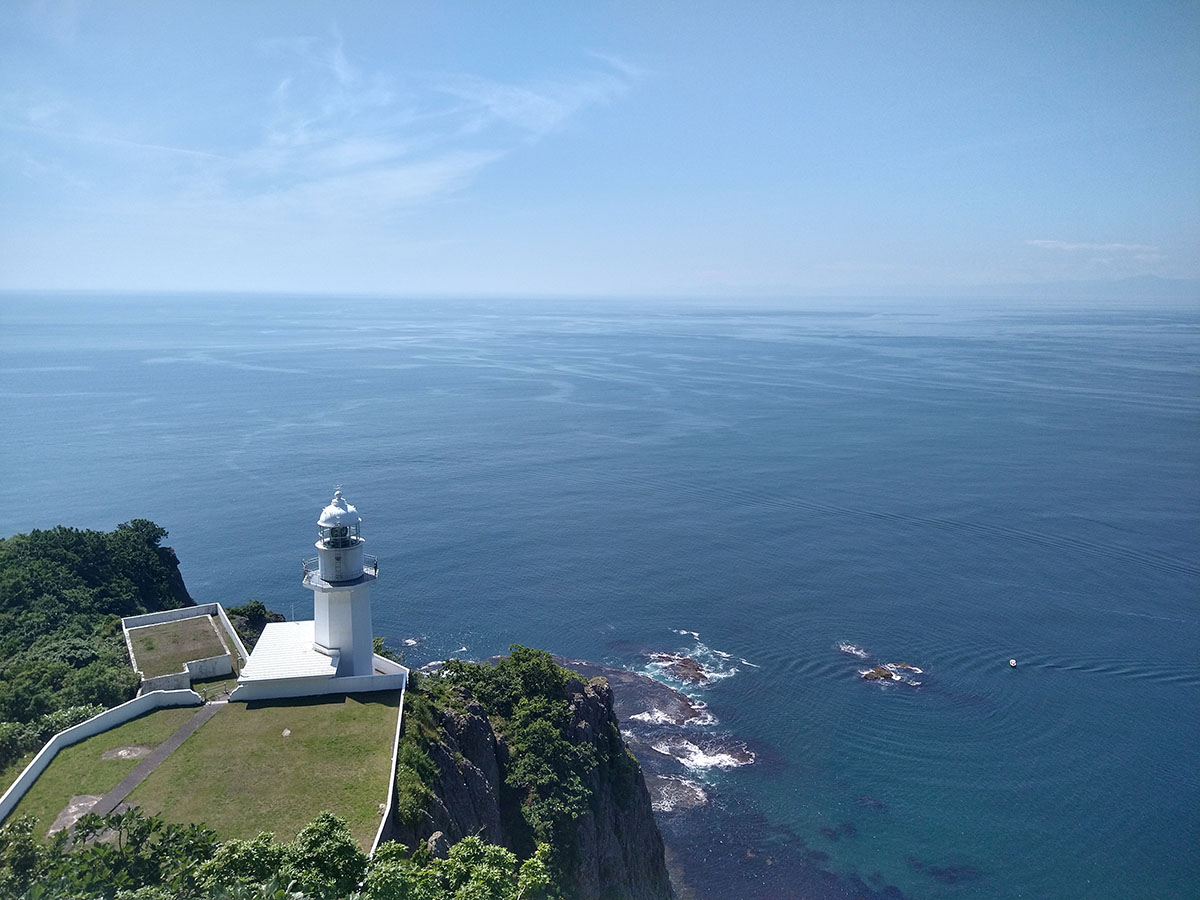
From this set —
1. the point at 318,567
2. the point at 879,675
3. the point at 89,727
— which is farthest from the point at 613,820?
the point at 879,675

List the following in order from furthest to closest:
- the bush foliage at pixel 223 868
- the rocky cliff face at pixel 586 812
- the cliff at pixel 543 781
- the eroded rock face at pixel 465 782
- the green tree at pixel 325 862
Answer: the cliff at pixel 543 781 < the rocky cliff face at pixel 586 812 < the eroded rock face at pixel 465 782 < the green tree at pixel 325 862 < the bush foliage at pixel 223 868

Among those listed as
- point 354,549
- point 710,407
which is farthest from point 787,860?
point 710,407

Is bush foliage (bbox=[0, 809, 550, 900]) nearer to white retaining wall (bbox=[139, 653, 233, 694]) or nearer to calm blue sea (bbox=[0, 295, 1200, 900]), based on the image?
white retaining wall (bbox=[139, 653, 233, 694])

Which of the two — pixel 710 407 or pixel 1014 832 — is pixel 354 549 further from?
pixel 710 407

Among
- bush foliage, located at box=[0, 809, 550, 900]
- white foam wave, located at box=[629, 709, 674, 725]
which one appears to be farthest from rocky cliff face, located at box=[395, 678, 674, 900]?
white foam wave, located at box=[629, 709, 674, 725]

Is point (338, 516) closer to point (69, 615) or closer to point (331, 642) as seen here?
point (331, 642)

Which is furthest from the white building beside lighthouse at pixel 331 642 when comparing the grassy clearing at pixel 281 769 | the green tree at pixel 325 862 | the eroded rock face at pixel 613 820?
the green tree at pixel 325 862

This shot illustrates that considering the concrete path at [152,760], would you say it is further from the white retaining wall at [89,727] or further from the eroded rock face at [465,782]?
the eroded rock face at [465,782]
